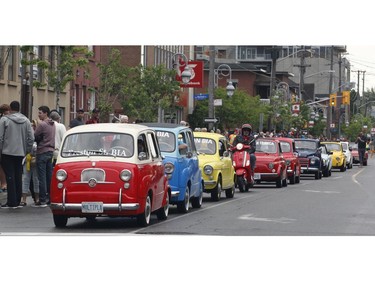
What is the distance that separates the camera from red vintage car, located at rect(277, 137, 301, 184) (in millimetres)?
41406

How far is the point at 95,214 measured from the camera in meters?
18.8

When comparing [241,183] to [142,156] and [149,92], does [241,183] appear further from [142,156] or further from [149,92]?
[149,92]

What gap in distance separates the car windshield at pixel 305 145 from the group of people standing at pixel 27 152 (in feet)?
86.6

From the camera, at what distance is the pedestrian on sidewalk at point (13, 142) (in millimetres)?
22688

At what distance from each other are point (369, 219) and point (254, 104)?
69838 mm

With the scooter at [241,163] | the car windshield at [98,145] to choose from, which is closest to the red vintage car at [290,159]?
the scooter at [241,163]

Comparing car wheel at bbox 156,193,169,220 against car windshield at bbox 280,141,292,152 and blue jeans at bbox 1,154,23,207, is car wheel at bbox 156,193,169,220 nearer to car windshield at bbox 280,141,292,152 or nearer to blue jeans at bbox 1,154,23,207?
blue jeans at bbox 1,154,23,207

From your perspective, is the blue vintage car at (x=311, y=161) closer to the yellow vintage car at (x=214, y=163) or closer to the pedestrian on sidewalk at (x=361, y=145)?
the yellow vintage car at (x=214, y=163)

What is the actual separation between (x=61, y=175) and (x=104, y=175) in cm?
71

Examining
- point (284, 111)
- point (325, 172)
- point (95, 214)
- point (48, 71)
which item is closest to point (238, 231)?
point (95, 214)

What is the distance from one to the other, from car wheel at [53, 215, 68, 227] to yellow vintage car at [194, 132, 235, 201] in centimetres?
765

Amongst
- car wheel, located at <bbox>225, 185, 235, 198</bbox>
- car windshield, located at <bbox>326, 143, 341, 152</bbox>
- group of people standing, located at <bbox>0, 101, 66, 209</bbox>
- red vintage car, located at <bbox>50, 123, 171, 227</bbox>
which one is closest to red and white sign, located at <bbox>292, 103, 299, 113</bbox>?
car windshield, located at <bbox>326, 143, 341, 152</bbox>

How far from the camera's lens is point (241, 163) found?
33344 mm

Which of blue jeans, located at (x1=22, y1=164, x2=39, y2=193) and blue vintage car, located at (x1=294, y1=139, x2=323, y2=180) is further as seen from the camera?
blue vintage car, located at (x1=294, y1=139, x2=323, y2=180)
